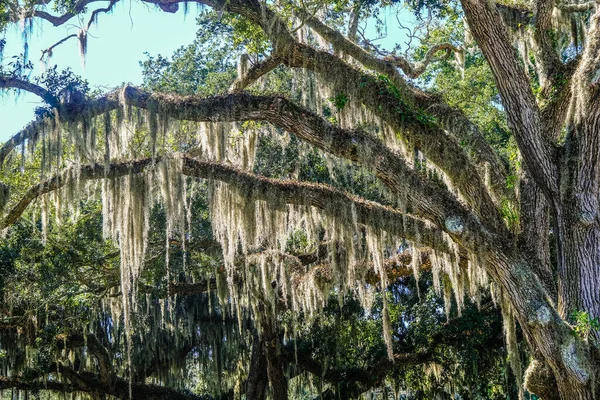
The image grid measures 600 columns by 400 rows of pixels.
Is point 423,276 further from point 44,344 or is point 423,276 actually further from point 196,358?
point 44,344

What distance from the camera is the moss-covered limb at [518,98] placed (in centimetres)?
782

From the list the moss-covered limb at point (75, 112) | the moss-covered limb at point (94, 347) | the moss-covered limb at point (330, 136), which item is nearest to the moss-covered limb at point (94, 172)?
the moss-covered limb at point (75, 112)

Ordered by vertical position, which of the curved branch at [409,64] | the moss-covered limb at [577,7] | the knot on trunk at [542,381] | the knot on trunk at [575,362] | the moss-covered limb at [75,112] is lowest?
the knot on trunk at [542,381]

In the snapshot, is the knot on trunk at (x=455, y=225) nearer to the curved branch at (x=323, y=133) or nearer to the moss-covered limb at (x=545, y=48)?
the curved branch at (x=323, y=133)

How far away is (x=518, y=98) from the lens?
788 cm

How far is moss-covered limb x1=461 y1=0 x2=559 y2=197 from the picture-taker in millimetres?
7824

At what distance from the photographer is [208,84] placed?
13523 mm

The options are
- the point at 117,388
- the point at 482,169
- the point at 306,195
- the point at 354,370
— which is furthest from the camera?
the point at 117,388

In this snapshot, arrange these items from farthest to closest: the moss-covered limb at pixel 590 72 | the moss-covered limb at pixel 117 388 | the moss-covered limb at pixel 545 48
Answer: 1. the moss-covered limb at pixel 117 388
2. the moss-covered limb at pixel 545 48
3. the moss-covered limb at pixel 590 72

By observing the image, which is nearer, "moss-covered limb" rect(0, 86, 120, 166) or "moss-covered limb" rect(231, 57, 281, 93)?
"moss-covered limb" rect(0, 86, 120, 166)

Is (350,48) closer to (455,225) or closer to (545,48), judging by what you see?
(545,48)

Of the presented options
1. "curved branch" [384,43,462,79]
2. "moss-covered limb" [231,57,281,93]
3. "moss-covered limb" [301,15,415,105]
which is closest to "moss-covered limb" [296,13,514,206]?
"moss-covered limb" [301,15,415,105]

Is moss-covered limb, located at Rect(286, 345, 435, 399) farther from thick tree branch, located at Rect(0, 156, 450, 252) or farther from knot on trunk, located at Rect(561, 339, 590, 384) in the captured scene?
knot on trunk, located at Rect(561, 339, 590, 384)

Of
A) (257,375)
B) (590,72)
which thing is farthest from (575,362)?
(257,375)
